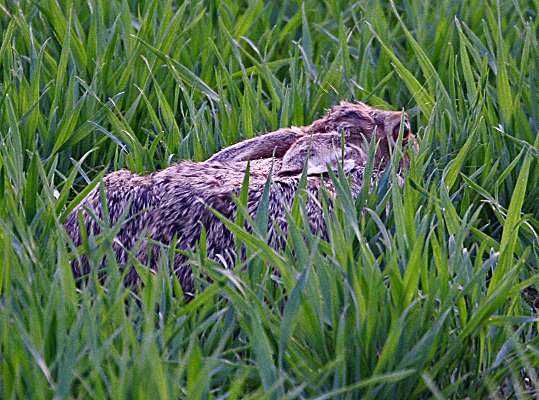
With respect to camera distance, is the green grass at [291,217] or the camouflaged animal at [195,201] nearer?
the green grass at [291,217]

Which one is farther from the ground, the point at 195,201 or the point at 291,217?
the point at 291,217

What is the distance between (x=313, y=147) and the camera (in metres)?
3.90

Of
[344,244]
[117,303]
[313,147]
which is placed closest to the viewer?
[117,303]

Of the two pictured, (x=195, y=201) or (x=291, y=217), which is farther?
(x=195, y=201)

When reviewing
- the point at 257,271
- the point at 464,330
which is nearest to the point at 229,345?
the point at 257,271

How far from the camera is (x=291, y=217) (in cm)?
304

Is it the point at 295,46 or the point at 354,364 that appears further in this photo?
the point at 295,46

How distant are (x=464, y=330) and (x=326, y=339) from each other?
35cm

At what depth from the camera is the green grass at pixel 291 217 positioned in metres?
2.76

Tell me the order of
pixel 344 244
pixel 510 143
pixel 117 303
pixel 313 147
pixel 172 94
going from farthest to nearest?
1. pixel 172 94
2. pixel 510 143
3. pixel 313 147
4. pixel 344 244
5. pixel 117 303

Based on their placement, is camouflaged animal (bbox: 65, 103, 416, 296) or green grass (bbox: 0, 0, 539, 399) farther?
camouflaged animal (bbox: 65, 103, 416, 296)

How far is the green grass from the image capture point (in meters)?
2.76

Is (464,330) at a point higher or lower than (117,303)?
lower

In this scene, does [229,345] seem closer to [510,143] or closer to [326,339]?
[326,339]
